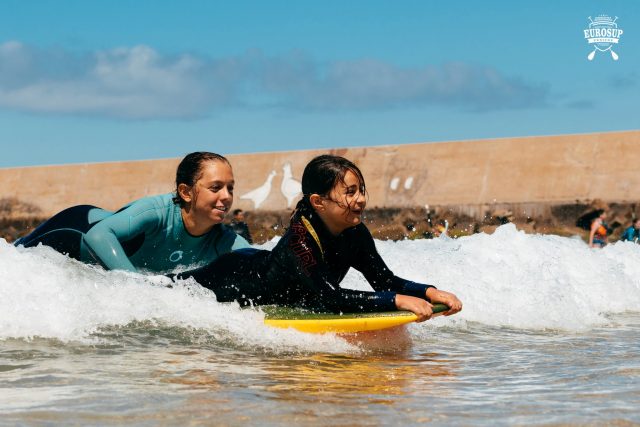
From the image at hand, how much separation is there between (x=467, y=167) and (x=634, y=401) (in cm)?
1266

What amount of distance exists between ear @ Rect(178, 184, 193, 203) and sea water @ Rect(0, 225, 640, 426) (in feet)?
1.93

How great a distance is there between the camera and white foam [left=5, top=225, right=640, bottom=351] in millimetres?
4480

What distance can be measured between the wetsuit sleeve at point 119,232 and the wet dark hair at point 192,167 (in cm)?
19

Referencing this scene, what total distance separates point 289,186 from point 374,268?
1264 centimetres

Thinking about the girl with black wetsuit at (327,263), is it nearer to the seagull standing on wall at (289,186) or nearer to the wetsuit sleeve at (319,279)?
the wetsuit sleeve at (319,279)

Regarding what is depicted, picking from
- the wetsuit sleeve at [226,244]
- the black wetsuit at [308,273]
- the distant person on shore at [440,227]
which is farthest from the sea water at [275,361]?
the distant person on shore at [440,227]

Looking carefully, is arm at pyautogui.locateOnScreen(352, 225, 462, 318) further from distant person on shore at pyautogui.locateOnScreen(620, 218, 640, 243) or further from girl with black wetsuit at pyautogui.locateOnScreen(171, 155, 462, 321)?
distant person on shore at pyautogui.locateOnScreen(620, 218, 640, 243)

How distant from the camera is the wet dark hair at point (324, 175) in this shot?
13.9 ft

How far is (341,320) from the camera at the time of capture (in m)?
4.32

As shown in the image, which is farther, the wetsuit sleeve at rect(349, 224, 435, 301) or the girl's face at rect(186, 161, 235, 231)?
the girl's face at rect(186, 161, 235, 231)

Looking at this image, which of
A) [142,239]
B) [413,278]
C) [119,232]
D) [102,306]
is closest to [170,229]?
[142,239]

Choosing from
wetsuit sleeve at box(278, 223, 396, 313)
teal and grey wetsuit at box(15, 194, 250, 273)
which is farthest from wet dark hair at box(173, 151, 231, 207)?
wetsuit sleeve at box(278, 223, 396, 313)

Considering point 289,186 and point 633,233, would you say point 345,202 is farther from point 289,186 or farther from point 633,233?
point 289,186

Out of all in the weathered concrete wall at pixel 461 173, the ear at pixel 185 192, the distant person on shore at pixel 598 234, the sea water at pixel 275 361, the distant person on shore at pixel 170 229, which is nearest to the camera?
the sea water at pixel 275 361
